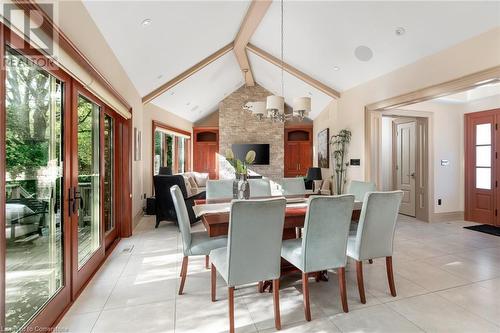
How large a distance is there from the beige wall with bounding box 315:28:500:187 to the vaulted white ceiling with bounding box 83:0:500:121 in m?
0.11

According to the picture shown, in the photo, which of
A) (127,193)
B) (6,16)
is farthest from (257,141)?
(6,16)

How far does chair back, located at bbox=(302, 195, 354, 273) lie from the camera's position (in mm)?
2014

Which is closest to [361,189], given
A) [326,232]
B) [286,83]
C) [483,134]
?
[326,232]

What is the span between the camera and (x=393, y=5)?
123 inches

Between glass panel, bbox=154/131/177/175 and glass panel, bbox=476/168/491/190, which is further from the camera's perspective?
glass panel, bbox=154/131/177/175

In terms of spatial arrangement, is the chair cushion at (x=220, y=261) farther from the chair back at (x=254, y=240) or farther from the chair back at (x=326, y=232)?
the chair back at (x=326, y=232)

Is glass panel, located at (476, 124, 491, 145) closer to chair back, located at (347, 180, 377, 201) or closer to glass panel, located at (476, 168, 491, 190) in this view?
glass panel, located at (476, 168, 491, 190)

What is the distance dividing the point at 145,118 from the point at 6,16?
14.3 ft

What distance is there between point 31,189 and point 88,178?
3.58 ft

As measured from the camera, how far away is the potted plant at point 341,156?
5660mm

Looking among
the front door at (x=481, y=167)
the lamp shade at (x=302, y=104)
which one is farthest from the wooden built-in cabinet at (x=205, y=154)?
the front door at (x=481, y=167)

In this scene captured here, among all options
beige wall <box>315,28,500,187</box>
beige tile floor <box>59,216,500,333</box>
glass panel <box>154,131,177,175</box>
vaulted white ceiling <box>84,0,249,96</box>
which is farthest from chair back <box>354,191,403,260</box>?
glass panel <box>154,131,177,175</box>

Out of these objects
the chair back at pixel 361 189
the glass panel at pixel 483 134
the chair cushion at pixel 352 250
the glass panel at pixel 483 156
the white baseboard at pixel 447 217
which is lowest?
the white baseboard at pixel 447 217

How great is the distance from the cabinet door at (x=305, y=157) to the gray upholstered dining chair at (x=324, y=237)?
6979 millimetres
